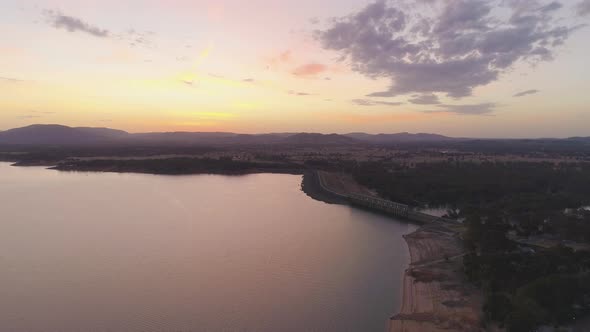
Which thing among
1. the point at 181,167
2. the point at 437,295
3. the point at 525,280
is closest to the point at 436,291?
the point at 437,295

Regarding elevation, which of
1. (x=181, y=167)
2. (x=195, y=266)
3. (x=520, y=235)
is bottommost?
(x=195, y=266)

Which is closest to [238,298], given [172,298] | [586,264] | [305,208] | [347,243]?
[172,298]

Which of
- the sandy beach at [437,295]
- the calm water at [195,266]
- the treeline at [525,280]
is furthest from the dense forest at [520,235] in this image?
the calm water at [195,266]

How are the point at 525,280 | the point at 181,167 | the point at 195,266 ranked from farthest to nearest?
1. the point at 181,167
2. the point at 195,266
3. the point at 525,280

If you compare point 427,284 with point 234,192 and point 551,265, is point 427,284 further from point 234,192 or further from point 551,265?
point 234,192

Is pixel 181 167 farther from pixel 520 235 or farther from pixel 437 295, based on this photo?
pixel 437 295

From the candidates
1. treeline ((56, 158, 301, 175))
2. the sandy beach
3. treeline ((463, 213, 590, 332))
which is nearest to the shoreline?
the sandy beach
